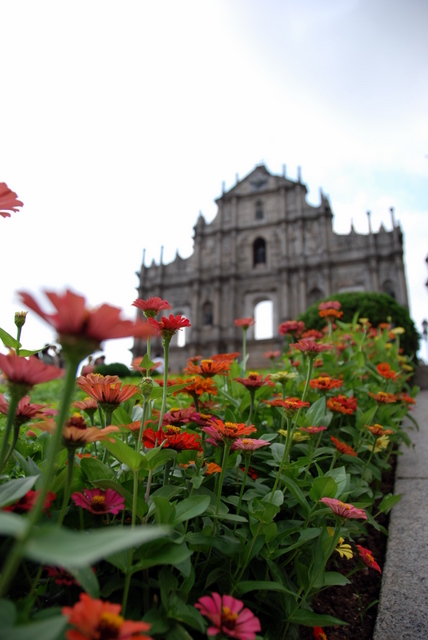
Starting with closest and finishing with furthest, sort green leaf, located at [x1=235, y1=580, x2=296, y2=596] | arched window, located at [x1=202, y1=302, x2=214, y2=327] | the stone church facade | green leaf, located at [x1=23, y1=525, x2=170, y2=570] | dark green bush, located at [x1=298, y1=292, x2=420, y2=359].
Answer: green leaf, located at [x1=23, y1=525, x2=170, y2=570] < green leaf, located at [x1=235, y1=580, x2=296, y2=596] < dark green bush, located at [x1=298, y1=292, x2=420, y2=359] < the stone church facade < arched window, located at [x1=202, y1=302, x2=214, y2=327]

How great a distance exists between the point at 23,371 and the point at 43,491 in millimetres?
255

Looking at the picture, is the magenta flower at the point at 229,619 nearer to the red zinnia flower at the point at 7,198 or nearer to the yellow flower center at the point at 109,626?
the yellow flower center at the point at 109,626

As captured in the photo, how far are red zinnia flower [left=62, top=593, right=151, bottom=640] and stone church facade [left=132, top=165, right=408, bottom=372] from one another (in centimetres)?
1746

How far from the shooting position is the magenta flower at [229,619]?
0.70m

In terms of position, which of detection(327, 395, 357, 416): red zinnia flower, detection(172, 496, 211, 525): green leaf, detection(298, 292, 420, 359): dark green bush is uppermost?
detection(298, 292, 420, 359): dark green bush

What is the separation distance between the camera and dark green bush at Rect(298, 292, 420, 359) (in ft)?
27.1

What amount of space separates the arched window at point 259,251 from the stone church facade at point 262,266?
51 millimetres

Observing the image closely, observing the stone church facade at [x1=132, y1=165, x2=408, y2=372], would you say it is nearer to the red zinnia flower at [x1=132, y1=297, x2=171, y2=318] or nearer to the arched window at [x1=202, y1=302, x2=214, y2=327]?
the arched window at [x1=202, y1=302, x2=214, y2=327]

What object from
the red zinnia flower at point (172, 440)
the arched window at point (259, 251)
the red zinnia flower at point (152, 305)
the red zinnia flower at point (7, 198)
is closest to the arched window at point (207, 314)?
the arched window at point (259, 251)

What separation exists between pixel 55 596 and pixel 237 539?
17.5 inches

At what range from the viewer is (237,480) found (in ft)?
4.29

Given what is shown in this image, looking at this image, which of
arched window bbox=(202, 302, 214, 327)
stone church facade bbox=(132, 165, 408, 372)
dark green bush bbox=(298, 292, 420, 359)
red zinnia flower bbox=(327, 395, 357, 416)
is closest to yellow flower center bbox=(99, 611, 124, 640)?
red zinnia flower bbox=(327, 395, 357, 416)

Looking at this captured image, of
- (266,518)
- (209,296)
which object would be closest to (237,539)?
(266,518)

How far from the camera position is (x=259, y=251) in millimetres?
21469
